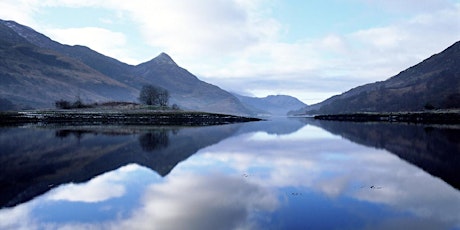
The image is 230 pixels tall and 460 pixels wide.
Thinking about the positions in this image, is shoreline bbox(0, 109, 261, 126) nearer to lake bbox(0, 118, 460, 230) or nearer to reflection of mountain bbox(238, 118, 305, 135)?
reflection of mountain bbox(238, 118, 305, 135)

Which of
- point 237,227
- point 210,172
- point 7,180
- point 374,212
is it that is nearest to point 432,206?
point 374,212

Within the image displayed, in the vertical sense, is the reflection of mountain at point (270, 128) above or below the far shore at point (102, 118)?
below

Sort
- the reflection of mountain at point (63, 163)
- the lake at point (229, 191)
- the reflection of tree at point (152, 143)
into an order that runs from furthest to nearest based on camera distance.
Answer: the reflection of tree at point (152, 143), the reflection of mountain at point (63, 163), the lake at point (229, 191)

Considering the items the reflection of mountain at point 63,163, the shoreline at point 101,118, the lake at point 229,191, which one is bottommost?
the lake at point 229,191

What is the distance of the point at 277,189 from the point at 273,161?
12551mm

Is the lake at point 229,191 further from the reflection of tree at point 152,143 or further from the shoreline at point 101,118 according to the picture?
the shoreline at point 101,118

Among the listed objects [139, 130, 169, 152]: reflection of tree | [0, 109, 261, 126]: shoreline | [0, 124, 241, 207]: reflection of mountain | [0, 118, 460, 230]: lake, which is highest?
[0, 109, 261, 126]: shoreline

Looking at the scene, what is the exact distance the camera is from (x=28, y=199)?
19.6 m

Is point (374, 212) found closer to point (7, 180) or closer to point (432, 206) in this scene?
point (432, 206)

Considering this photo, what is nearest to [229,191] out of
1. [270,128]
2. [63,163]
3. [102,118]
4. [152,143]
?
[63,163]

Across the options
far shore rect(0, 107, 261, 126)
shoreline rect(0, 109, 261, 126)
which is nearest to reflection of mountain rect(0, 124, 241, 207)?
far shore rect(0, 107, 261, 126)

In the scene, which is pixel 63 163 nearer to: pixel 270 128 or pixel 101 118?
pixel 270 128

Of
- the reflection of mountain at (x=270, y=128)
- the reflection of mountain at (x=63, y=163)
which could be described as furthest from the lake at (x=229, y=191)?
the reflection of mountain at (x=270, y=128)

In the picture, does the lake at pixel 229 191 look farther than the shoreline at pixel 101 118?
No
